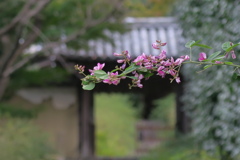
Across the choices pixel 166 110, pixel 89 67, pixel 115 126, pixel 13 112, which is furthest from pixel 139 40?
pixel 166 110

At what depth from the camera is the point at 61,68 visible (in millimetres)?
8867

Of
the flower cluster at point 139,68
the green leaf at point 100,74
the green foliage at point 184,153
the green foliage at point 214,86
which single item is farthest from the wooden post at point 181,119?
the green leaf at point 100,74

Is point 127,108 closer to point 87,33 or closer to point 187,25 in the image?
point 87,33

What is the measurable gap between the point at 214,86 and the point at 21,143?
2806 mm

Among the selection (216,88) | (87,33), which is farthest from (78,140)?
(216,88)

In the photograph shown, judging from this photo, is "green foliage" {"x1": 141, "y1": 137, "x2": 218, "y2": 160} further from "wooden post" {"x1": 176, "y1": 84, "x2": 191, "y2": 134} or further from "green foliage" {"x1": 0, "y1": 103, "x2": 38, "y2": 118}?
"green foliage" {"x1": 0, "y1": 103, "x2": 38, "y2": 118}

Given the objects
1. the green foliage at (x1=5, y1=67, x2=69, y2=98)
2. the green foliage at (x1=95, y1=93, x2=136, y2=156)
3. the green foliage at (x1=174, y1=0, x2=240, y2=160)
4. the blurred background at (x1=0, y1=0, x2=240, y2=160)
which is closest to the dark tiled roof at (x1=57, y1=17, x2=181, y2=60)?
the blurred background at (x1=0, y1=0, x2=240, y2=160)

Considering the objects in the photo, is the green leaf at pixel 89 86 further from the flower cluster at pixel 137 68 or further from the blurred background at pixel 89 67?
the blurred background at pixel 89 67

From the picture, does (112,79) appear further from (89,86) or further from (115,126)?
(115,126)

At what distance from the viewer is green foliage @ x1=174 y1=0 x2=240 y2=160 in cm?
388

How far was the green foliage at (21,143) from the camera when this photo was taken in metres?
6.02

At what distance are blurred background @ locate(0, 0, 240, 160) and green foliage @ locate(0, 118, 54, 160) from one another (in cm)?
2

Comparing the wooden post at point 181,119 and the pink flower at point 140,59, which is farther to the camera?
the wooden post at point 181,119

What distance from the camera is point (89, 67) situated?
30.4 ft
